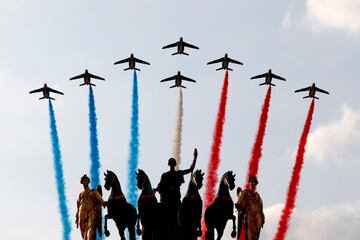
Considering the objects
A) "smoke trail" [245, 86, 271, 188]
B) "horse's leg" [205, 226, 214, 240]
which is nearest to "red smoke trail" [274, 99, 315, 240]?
"smoke trail" [245, 86, 271, 188]

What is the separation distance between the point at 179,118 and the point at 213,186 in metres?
8.32

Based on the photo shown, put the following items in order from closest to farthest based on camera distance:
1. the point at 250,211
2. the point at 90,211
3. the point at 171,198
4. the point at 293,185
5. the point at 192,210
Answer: the point at 192,210, the point at 171,198, the point at 250,211, the point at 90,211, the point at 293,185

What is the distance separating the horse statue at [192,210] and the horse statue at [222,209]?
0.74 meters

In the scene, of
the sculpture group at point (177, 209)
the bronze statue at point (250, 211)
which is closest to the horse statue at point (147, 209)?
the sculpture group at point (177, 209)

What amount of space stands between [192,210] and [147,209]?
2654mm

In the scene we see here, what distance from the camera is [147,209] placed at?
69000 mm

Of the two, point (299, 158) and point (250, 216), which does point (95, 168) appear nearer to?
point (299, 158)

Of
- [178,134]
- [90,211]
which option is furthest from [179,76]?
[90,211]

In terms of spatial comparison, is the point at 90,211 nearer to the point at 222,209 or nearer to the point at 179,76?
the point at 222,209

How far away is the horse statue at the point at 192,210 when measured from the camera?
6850 centimetres

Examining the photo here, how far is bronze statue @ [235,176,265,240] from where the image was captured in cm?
6975

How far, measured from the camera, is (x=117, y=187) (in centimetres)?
6944

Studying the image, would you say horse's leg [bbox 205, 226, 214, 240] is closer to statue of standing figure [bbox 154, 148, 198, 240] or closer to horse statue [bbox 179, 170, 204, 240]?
horse statue [bbox 179, 170, 204, 240]

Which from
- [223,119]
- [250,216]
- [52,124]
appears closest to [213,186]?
[223,119]
